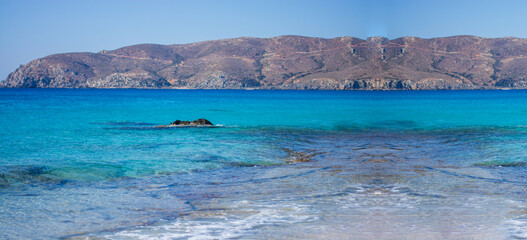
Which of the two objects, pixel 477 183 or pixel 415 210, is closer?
pixel 415 210

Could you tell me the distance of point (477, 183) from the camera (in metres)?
12.5

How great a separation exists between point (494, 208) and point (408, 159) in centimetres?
681

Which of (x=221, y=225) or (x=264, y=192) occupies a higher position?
(x=221, y=225)

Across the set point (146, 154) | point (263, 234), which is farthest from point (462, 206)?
point (146, 154)

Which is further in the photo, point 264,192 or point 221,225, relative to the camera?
point 264,192

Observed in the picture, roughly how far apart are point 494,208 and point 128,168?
37.4ft

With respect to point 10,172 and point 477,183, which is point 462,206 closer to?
point 477,183

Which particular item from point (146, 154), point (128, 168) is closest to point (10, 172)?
point (128, 168)

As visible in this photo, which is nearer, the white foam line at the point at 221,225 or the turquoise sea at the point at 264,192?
the white foam line at the point at 221,225

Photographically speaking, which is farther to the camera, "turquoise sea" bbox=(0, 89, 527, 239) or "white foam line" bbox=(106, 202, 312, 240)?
"turquoise sea" bbox=(0, 89, 527, 239)

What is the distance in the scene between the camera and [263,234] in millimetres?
7977

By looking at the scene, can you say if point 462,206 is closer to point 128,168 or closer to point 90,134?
point 128,168

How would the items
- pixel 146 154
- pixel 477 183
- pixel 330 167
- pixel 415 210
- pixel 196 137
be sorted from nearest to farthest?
pixel 415 210 → pixel 477 183 → pixel 330 167 → pixel 146 154 → pixel 196 137

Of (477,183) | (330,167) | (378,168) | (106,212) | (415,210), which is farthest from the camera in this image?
(330,167)
